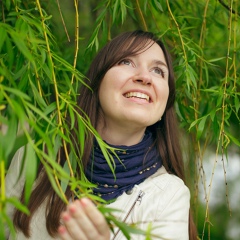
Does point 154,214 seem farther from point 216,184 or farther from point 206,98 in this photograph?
point 216,184

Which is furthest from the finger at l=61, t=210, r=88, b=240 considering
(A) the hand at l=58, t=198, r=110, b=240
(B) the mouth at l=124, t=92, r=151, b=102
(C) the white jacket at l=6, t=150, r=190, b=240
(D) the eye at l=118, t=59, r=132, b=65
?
(D) the eye at l=118, t=59, r=132, b=65

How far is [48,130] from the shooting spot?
1.38m

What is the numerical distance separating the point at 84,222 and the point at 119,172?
0.64 metres

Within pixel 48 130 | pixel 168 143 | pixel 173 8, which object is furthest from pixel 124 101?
pixel 173 8

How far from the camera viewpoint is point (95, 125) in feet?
6.01

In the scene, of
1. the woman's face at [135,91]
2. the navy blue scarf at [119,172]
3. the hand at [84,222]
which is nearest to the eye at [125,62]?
the woman's face at [135,91]

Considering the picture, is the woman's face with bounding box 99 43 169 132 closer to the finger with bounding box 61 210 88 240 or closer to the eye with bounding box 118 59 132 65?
the eye with bounding box 118 59 132 65

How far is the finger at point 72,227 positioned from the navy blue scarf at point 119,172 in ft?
1.91

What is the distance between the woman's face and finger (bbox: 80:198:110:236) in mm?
596

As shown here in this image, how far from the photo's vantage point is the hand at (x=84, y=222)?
3.61 feet

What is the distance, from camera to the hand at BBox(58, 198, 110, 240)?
1.10m

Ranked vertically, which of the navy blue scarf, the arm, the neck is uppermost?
the neck

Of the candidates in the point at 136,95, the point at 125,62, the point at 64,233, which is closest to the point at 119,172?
the point at 136,95

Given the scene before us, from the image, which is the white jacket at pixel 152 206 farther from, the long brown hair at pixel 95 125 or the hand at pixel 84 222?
the hand at pixel 84 222
